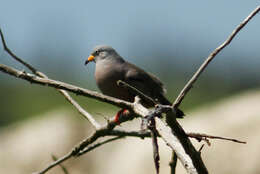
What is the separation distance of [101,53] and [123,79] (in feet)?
3.88

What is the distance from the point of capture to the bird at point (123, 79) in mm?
5230

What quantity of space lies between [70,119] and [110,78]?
8.62 m

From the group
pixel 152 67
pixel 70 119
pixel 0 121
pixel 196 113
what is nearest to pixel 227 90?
pixel 152 67

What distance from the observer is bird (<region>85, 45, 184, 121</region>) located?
523cm

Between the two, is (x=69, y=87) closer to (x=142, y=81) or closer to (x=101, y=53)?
(x=142, y=81)

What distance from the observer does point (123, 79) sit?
550cm

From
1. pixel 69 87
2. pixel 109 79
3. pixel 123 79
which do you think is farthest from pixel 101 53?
pixel 69 87

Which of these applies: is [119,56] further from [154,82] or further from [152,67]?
[152,67]

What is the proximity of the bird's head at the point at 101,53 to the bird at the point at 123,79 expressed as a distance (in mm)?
72

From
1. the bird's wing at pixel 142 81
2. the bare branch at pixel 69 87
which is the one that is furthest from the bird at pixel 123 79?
the bare branch at pixel 69 87

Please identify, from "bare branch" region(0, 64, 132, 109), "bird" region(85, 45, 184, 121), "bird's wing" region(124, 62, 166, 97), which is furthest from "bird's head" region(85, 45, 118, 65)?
"bare branch" region(0, 64, 132, 109)

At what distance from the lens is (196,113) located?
13195mm

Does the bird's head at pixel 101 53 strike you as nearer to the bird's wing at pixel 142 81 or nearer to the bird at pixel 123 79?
the bird at pixel 123 79

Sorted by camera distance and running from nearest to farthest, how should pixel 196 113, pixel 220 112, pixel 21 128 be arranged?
pixel 220 112 → pixel 196 113 → pixel 21 128
